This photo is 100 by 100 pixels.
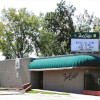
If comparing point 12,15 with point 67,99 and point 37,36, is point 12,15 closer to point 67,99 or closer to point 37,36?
point 37,36

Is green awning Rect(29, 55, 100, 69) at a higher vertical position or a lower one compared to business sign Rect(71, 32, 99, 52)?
lower

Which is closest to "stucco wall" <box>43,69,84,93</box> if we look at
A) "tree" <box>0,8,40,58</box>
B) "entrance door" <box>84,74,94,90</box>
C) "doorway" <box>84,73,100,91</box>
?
"entrance door" <box>84,74,94,90</box>

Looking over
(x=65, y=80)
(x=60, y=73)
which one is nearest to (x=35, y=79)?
(x=60, y=73)

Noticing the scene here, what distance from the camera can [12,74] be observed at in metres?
36.8

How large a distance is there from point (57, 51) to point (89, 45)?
2679 cm

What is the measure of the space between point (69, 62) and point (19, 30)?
96.2 feet

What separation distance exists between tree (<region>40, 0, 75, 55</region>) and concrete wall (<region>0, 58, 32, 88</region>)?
21.7 m

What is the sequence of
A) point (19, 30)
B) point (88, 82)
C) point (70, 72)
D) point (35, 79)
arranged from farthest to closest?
1. point (19, 30)
2. point (35, 79)
3. point (70, 72)
4. point (88, 82)

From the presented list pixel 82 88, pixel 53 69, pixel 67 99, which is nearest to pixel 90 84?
pixel 82 88

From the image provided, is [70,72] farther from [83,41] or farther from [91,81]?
[83,41]

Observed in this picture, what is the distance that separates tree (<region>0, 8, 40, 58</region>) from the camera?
5575 centimetres

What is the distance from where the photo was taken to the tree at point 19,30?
2195 inches

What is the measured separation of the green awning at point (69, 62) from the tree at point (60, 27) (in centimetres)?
2666

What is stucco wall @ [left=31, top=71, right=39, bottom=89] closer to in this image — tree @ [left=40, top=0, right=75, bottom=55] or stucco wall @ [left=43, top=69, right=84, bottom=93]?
stucco wall @ [left=43, top=69, right=84, bottom=93]
